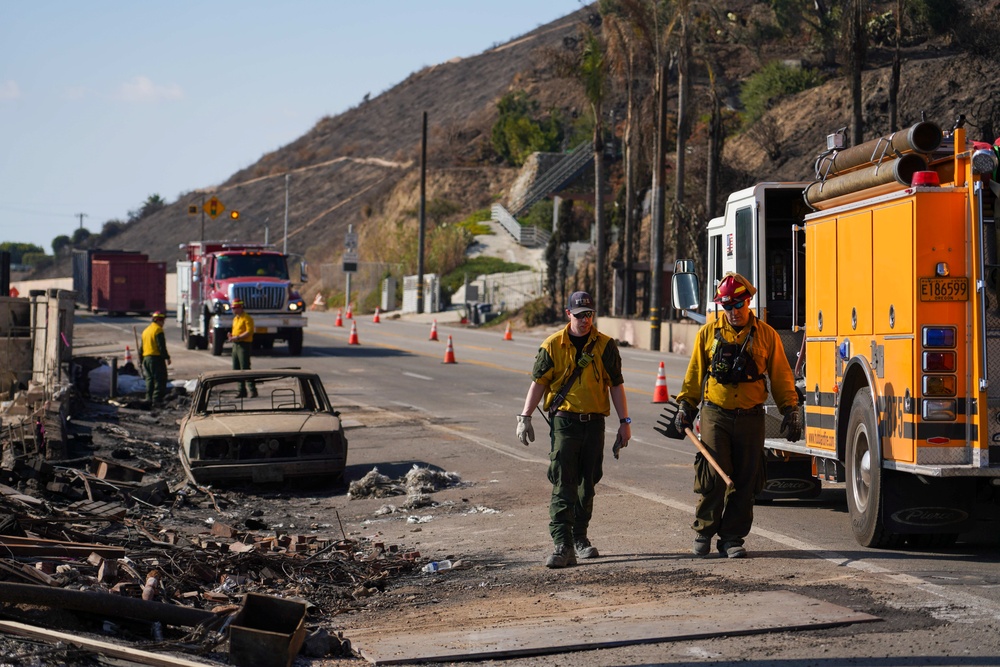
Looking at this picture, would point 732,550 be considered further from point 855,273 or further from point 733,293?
point 855,273

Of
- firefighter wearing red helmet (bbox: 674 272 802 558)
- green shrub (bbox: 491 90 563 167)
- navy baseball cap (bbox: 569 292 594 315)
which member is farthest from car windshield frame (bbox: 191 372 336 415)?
green shrub (bbox: 491 90 563 167)

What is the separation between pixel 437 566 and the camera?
9.16m

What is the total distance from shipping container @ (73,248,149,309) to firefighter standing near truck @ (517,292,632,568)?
52.9 metres

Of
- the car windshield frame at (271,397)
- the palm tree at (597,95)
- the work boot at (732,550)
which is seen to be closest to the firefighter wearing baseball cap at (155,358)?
the car windshield frame at (271,397)

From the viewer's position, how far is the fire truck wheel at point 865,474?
8875 mm

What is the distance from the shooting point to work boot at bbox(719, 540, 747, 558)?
8.85 m

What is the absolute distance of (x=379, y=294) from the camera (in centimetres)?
7594

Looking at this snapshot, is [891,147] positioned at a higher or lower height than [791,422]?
higher

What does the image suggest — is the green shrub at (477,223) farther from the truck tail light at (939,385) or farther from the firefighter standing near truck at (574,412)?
the truck tail light at (939,385)

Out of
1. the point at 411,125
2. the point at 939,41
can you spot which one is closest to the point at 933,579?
the point at 939,41

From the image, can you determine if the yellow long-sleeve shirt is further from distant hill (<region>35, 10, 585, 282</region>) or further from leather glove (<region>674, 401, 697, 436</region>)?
distant hill (<region>35, 10, 585, 282</region>)

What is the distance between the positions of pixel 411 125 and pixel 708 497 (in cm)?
12345

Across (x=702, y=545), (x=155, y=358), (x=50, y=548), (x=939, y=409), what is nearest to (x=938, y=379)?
(x=939, y=409)

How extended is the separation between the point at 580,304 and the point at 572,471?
3.80 feet
